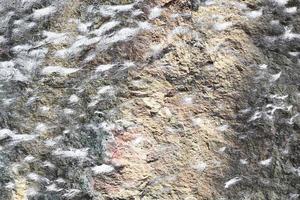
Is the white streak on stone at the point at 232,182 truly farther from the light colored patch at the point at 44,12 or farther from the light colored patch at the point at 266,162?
the light colored patch at the point at 44,12

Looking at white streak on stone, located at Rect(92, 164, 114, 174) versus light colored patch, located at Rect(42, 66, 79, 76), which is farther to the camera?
light colored patch, located at Rect(42, 66, 79, 76)

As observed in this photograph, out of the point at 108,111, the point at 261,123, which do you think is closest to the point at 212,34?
the point at 261,123

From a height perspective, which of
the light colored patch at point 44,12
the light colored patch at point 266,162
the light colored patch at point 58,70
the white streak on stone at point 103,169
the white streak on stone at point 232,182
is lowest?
the white streak on stone at point 232,182

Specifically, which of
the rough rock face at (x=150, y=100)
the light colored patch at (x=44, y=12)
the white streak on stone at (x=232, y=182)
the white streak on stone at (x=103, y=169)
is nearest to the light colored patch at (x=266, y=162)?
the rough rock face at (x=150, y=100)

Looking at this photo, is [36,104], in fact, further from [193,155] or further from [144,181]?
[193,155]

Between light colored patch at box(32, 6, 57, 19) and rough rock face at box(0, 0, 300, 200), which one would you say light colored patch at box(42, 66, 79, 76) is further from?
light colored patch at box(32, 6, 57, 19)

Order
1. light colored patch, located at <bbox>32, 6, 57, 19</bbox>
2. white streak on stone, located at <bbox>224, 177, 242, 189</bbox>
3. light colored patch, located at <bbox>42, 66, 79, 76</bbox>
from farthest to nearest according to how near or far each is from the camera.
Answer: light colored patch, located at <bbox>32, 6, 57, 19</bbox> → light colored patch, located at <bbox>42, 66, 79, 76</bbox> → white streak on stone, located at <bbox>224, 177, 242, 189</bbox>

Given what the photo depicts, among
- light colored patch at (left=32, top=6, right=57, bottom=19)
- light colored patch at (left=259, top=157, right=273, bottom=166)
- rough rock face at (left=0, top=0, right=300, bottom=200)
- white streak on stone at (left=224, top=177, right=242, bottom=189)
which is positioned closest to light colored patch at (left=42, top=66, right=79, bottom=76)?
rough rock face at (left=0, top=0, right=300, bottom=200)

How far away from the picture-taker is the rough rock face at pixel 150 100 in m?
2.56

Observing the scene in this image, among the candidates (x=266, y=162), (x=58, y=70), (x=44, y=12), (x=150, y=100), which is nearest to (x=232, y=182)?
(x=266, y=162)

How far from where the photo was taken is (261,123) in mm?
2619

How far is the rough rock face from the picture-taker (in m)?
2.56

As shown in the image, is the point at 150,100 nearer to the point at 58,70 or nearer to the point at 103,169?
the point at 103,169

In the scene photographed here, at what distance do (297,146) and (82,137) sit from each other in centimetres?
128
